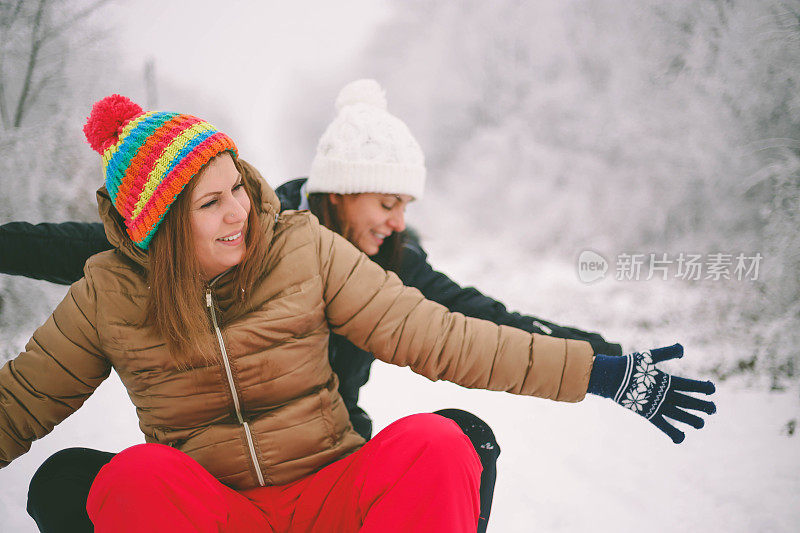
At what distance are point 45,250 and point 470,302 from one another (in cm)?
105

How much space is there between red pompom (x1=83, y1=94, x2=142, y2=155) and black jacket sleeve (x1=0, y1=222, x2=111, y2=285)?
0.48m

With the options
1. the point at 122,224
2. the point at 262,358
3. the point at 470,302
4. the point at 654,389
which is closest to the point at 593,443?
the point at 470,302

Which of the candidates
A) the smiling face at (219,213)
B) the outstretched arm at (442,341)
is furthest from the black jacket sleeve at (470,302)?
the smiling face at (219,213)

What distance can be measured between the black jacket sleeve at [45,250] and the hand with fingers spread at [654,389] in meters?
1.21

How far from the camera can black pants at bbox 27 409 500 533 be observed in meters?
0.96

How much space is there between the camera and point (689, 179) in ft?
Answer: 7.11

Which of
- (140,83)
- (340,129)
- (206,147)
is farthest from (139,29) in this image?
(206,147)

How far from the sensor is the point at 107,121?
92 centimetres

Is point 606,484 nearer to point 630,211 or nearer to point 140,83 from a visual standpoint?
point 630,211

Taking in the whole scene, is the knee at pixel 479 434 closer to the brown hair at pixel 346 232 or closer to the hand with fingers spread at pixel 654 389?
the hand with fingers spread at pixel 654 389

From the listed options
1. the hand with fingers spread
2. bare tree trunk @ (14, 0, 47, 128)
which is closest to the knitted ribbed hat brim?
the hand with fingers spread

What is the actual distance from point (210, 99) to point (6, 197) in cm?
82

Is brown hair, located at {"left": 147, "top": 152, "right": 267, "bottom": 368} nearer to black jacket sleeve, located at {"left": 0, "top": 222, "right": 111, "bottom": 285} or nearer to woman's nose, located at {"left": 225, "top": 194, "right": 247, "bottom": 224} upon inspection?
woman's nose, located at {"left": 225, "top": 194, "right": 247, "bottom": 224}

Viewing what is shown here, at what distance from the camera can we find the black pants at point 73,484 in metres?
0.96
